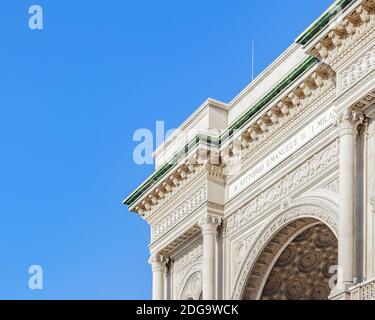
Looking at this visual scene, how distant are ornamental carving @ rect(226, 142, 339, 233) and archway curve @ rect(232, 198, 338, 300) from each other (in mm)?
615

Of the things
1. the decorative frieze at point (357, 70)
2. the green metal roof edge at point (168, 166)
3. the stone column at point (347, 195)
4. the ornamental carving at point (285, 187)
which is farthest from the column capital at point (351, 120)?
the green metal roof edge at point (168, 166)

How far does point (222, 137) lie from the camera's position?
35531 millimetres

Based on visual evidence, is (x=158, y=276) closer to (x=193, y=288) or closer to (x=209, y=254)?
(x=193, y=288)

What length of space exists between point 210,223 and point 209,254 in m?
1.06

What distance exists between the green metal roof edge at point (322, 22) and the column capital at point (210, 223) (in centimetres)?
815

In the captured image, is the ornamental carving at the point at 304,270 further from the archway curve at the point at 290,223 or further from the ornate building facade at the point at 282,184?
the archway curve at the point at 290,223

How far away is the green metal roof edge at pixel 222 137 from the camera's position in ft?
102

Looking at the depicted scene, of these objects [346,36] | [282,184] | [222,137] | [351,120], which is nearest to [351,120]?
[351,120]

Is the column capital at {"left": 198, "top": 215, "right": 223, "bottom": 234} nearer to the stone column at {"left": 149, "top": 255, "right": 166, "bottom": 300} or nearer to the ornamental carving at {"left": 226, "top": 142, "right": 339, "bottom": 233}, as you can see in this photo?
the ornamental carving at {"left": 226, "top": 142, "right": 339, "bottom": 233}
